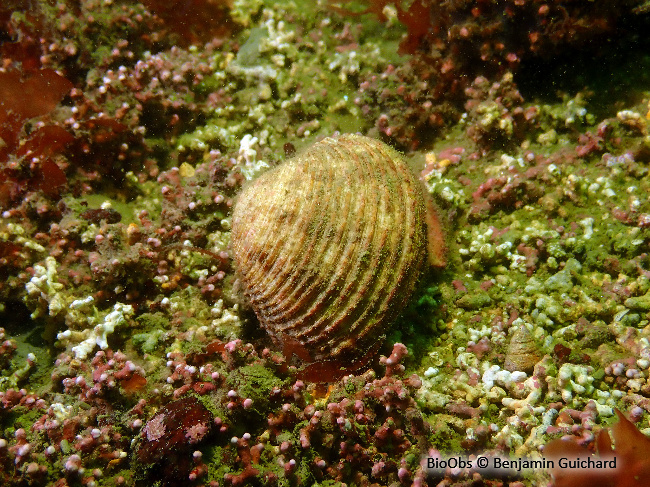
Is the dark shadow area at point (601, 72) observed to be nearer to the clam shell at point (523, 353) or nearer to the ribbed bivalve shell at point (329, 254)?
the ribbed bivalve shell at point (329, 254)

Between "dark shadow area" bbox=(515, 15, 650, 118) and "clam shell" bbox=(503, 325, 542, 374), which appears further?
"dark shadow area" bbox=(515, 15, 650, 118)

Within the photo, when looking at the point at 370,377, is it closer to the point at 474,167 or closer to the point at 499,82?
the point at 474,167

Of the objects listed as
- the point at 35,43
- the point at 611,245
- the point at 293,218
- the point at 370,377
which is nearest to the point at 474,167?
the point at 611,245

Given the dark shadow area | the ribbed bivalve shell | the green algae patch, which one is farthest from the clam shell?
the dark shadow area

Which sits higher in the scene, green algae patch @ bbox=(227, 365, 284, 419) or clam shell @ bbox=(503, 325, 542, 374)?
green algae patch @ bbox=(227, 365, 284, 419)

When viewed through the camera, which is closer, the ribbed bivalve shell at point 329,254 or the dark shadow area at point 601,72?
the ribbed bivalve shell at point 329,254

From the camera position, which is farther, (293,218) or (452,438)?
(293,218)

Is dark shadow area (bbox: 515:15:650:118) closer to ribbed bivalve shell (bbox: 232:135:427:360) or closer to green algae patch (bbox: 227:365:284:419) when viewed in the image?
ribbed bivalve shell (bbox: 232:135:427:360)

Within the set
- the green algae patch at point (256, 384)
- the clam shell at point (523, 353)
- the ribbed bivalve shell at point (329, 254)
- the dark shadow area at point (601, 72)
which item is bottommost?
the clam shell at point (523, 353)

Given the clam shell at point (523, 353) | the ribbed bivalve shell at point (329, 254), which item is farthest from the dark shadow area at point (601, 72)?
the clam shell at point (523, 353)
